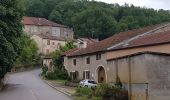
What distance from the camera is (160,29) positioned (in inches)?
2419

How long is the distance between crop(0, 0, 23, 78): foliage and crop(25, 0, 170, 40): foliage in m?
76.9

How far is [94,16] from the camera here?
456ft

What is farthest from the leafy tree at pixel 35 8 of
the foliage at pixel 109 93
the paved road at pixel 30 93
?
the foliage at pixel 109 93

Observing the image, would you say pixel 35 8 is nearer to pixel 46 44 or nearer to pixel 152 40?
pixel 46 44

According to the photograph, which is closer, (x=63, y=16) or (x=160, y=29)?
(x=160, y=29)

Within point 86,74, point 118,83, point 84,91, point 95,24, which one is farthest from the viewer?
point 95,24

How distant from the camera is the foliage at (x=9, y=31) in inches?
1905

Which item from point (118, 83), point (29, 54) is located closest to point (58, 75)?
point (29, 54)

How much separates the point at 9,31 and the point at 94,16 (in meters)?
89.3

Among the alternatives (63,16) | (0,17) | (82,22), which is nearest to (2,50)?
(0,17)

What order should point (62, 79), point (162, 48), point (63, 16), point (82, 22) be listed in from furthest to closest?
point (63, 16)
point (82, 22)
point (62, 79)
point (162, 48)

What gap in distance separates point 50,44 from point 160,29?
63.7 m

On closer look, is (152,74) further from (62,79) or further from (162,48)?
(62,79)

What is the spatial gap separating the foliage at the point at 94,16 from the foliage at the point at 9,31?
3029 inches
